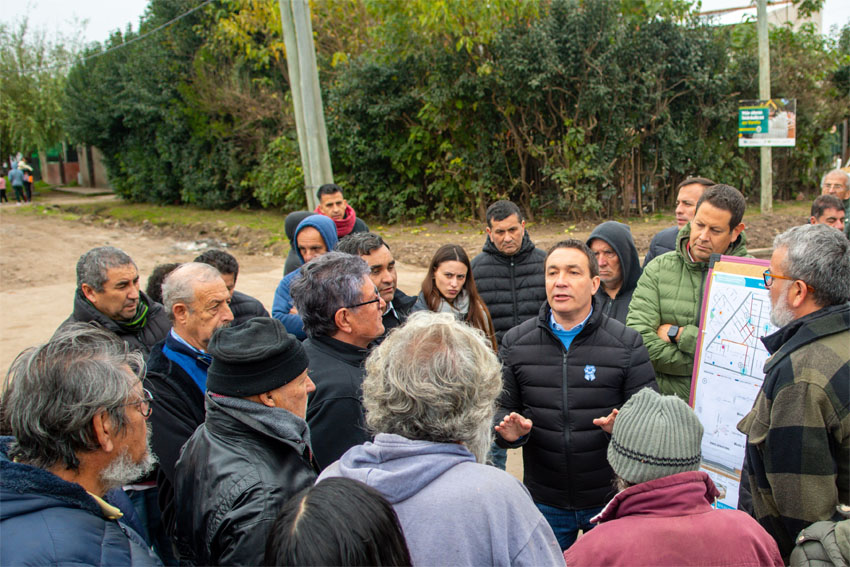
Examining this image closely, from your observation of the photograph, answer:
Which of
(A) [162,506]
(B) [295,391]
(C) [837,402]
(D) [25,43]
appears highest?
(D) [25,43]

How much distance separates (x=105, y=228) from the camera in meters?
19.5

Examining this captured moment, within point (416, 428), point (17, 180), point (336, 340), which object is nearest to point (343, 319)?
point (336, 340)

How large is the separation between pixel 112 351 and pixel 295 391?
590mm

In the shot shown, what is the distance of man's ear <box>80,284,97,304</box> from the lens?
3578 millimetres

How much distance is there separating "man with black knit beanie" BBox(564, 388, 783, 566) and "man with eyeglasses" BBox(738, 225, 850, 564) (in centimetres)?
54

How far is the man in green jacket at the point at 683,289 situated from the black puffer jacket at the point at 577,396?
564mm

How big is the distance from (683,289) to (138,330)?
126 inches

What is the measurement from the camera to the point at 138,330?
3715 mm

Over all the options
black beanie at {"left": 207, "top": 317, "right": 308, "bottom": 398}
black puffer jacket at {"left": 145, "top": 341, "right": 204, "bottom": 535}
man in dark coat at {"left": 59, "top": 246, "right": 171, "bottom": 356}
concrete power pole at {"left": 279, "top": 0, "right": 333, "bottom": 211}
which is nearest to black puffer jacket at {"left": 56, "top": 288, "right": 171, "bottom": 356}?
man in dark coat at {"left": 59, "top": 246, "right": 171, "bottom": 356}

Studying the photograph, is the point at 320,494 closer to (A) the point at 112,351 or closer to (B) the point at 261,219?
(A) the point at 112,351

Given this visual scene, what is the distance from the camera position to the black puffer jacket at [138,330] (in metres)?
3.54

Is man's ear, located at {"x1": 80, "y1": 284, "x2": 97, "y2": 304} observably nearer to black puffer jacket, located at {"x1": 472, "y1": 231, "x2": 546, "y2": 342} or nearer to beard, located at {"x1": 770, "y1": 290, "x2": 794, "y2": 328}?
black puffer jacket, located at {"x1": 472, "y1": 231, "x2": 546, "y2": 342}

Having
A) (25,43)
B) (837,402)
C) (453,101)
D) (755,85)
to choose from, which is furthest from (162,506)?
(25,43)

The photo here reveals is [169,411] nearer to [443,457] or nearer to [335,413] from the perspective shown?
[335,413]
